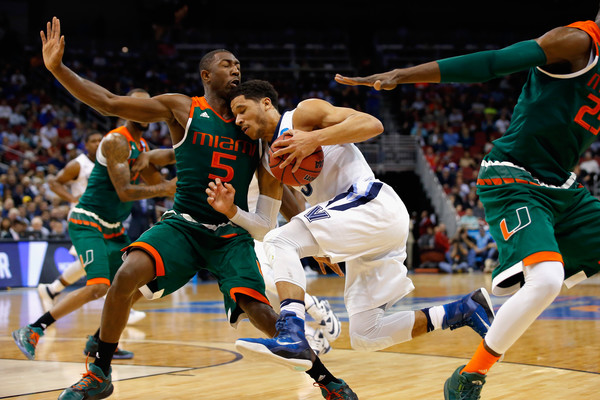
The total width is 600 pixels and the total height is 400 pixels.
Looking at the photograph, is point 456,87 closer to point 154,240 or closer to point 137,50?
point 137,50

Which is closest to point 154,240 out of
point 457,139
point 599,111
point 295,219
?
point 295,219

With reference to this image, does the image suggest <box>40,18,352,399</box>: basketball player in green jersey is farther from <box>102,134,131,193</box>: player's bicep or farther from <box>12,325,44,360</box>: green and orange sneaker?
<box>102,134,131,193</box>: player's bicep

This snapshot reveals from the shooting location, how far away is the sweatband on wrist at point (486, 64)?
3.23m

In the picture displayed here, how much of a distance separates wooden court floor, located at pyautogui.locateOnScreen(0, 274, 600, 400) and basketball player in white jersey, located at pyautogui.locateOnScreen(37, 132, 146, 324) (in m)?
0.38

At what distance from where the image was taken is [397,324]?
13.2 ft

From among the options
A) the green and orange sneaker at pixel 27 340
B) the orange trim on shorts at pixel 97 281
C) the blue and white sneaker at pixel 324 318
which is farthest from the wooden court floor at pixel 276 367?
the orange trim on shorts at pixel 97 281

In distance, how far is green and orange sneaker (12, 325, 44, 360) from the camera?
5.14m

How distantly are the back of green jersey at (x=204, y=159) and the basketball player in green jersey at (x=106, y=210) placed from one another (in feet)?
4.29

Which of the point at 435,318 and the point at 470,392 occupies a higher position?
the point at 435,318

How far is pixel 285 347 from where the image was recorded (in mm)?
3262

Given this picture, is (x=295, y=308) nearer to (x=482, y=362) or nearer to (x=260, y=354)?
(x=260, y=354)

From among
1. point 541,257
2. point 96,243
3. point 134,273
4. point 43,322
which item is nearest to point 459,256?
point 96,243

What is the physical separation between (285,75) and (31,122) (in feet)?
30.7

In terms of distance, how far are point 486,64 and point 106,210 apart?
4.07 meters
